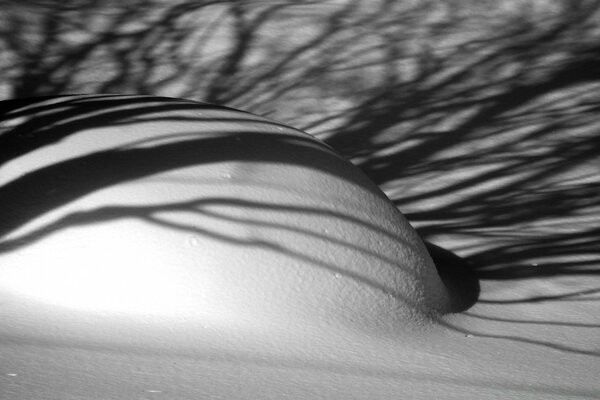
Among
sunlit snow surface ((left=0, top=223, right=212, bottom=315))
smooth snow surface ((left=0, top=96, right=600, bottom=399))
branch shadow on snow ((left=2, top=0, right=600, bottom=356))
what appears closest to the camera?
smooth snow surface ((left=0, top=96, right=600, bottom=399))

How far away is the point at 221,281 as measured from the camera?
3.58m

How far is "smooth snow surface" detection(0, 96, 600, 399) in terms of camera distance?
3.12 meters

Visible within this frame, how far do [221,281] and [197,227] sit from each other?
0.27m

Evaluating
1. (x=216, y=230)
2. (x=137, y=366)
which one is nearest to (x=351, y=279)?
(x=216, y=230)

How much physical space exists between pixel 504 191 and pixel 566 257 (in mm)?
1460

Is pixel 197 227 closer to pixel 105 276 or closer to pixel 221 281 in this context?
pixel 221 281

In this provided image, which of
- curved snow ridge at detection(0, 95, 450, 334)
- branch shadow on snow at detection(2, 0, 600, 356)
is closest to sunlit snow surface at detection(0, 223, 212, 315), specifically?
curved snow ridge at detection(0, 95, 450, 334)

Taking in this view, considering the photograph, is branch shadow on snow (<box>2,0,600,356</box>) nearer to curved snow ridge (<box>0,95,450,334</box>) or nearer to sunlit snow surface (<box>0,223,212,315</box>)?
curved snow ridge (<box>0,95,450,334</box>)

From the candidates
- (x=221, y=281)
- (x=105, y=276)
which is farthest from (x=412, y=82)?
(x=105, y=276)

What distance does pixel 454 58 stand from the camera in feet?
31.6

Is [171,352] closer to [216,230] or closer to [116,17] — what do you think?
[216,230]

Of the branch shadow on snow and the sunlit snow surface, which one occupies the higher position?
the branch shadow on snow

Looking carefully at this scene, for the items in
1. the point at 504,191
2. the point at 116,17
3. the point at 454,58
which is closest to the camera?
the point at 504,191

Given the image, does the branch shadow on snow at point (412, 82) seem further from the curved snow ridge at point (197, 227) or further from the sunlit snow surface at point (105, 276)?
the sunlit snow surface at point (105, 276)
